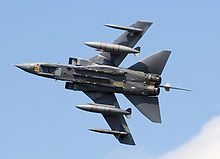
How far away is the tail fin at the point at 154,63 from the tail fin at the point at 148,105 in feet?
7.37

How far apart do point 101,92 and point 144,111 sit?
381cm

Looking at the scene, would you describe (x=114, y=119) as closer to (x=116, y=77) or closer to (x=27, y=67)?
(x=116, y=77)

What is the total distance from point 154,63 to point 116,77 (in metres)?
Answer: 3.23

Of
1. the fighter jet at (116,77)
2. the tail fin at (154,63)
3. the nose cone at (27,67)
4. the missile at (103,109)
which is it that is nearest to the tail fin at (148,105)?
the fighter jet at (116,77)

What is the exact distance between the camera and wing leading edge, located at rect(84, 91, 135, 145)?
167 feet

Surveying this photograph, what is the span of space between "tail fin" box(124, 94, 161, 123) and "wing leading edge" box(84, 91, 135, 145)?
1.45 meters

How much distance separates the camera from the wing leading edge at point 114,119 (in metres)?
50.8

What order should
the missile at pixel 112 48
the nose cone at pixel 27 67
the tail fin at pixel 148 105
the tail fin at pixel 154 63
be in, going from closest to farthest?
the missile at pixel 112 48 < the tail fin at pixel 154 63 < the tail fin at pixel 148 105 < the nose cone at pixel 27 67

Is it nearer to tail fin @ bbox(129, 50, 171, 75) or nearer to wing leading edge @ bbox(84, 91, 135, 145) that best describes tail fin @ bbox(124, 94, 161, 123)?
wing leading edge @ bbox(84, 91, 135, 145)

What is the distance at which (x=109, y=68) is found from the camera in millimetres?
49625

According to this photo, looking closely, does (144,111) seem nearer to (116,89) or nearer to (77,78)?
(116,89)

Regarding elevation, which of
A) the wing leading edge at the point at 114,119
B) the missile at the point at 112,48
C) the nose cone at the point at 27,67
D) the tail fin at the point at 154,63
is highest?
the missile at the point at 112,48

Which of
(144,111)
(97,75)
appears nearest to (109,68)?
(97,75)

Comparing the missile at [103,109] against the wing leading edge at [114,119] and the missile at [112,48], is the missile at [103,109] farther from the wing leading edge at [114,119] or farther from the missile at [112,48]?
the missile at [112,48]
